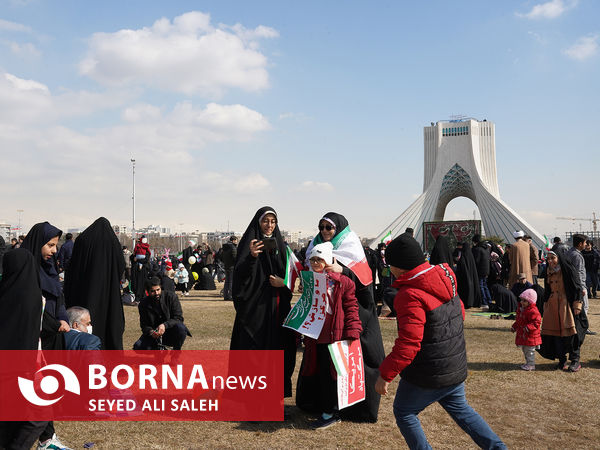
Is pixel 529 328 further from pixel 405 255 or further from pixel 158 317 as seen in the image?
pixel 158 317

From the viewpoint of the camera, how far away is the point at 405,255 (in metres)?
2.77

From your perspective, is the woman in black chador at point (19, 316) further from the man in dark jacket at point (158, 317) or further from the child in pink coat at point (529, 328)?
the child in pink coat at point (529, 328)

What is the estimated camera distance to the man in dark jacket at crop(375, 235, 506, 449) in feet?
8.56

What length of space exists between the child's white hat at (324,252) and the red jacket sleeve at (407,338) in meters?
1.20

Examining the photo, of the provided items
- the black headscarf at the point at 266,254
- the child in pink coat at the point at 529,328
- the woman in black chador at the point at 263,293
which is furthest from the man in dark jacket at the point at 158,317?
the child in pink coat at the point at 529,328

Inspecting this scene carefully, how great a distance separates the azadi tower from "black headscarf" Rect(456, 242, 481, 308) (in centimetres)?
4341

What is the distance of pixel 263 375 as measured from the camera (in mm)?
4188

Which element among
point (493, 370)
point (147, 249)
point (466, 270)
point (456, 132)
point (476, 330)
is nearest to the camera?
point (493, 370)

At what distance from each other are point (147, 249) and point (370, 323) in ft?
29.0

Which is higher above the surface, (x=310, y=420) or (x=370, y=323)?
(x=370, y=323)

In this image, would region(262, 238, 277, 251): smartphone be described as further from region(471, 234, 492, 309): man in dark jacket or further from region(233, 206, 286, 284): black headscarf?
region(471, 234, 492, 309): man in dark jacket

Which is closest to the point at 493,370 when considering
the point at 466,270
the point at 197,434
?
the point at 197,434

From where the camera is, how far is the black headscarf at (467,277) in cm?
1103

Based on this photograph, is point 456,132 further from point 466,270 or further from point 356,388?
point 356,388
